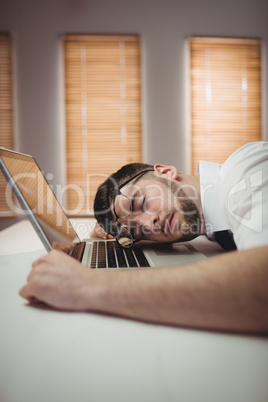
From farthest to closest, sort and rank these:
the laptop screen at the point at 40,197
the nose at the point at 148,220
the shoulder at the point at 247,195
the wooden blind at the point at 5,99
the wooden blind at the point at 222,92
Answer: the wooden blind at the point at 222,92 → the wooden blind at the point at 5,99 → the nose at the point at 148,220 → the laptop screen at the point at 40,197 → the shoulder at the point at 247,195

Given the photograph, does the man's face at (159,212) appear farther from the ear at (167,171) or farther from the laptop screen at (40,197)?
the laptop screen at (40,197)

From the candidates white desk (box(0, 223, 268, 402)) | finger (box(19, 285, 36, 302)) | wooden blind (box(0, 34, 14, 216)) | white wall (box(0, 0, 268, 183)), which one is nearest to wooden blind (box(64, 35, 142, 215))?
white wall (box(0, 0, 268, 183))

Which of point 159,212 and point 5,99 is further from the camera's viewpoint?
point 5,99

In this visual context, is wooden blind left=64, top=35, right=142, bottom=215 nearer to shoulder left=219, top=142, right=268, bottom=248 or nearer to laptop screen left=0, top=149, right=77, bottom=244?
laptop screen left=0, top=149, right=77, bottom=244

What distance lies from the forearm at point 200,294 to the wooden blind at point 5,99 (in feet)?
9.96

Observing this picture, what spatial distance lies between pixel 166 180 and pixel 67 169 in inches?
92.7

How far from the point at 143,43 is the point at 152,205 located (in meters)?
2.86

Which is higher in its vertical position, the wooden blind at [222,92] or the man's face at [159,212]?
the wooden blind at [222,92]

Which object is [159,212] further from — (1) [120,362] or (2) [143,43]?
(2) [143,43]

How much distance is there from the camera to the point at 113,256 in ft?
2.81

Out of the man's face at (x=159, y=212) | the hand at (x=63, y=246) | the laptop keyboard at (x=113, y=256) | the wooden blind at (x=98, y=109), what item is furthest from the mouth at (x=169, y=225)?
the wooden blind at (x=98, y=109)

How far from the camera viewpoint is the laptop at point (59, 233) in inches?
26.3

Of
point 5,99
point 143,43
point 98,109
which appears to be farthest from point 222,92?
point 5,99

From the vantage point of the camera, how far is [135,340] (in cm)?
40
